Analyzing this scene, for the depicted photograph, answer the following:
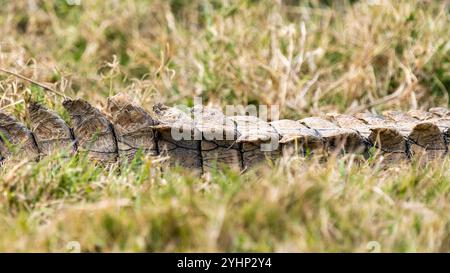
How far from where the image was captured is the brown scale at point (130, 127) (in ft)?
8.18

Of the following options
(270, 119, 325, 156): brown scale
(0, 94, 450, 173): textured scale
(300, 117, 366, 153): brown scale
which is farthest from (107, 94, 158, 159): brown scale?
(300, 117, 366, 153): brown scale

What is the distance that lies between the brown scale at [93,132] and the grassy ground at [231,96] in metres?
0.07

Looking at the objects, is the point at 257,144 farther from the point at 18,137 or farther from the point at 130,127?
the point at 18,137

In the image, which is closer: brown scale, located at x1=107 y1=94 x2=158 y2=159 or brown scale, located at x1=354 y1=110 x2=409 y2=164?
brown scale, located at x1=107 y1=94 x2=158 y2=159

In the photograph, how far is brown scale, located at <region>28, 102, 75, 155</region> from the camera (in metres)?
2.54

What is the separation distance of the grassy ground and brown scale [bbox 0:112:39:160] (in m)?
0.09

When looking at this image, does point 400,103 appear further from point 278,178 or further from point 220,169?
point 278,178

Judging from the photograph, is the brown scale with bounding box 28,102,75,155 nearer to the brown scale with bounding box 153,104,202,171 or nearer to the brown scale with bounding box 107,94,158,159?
the brown scale with bounding box 107,94,158,159

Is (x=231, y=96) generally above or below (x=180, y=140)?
below

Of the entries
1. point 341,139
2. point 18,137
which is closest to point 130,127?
point 18,137

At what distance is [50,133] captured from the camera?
2.56 metres

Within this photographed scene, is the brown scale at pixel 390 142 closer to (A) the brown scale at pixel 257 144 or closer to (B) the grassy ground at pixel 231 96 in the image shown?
(B) the grassy ground at pixel 231 96

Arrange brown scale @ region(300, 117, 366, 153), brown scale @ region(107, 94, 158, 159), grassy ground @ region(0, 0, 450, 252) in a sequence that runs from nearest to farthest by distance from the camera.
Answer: grassy ground @ region(0, 0, 450, 252)
brown scale @ region(107, 94, 158, 159)
brown scale @ region(300, 117, 366, 153)

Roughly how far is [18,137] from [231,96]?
168cm
